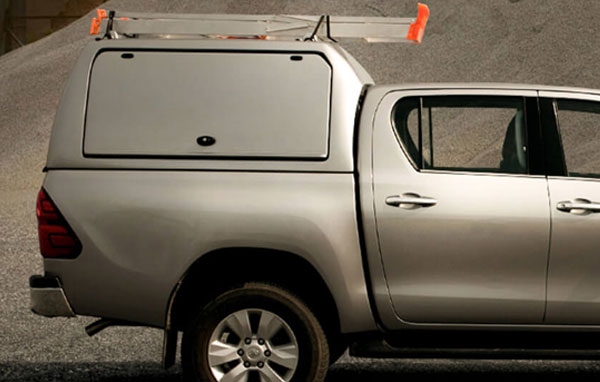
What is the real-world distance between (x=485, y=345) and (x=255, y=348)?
1.22 meters

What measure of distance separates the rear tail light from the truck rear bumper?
0.46ft

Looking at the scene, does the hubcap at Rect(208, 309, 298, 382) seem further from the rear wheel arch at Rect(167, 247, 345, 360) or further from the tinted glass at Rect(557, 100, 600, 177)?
the tinted glass at Rect(557, 100, 600, 177)

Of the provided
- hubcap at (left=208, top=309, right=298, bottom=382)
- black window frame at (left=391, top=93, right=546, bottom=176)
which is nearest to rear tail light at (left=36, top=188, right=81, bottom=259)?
hubcap at (left=208, top=309, right=298, bottom=382)

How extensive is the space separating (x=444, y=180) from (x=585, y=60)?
24.3m

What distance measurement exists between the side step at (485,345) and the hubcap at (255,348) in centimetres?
36

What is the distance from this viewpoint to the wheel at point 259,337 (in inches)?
254

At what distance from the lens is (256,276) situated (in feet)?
21.6

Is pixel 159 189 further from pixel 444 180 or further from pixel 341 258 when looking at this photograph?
pixel 444 180

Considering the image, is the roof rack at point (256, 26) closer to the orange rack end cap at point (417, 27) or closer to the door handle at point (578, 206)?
the orange rack end cap at point (417, 27)

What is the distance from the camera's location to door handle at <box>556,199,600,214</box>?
6449mm

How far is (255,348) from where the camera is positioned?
645 centimetres

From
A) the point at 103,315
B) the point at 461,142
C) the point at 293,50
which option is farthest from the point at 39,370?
the point at 461,142

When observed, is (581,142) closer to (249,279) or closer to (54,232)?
(249,279)

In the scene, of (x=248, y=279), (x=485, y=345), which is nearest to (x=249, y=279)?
(x=248, y=279)
